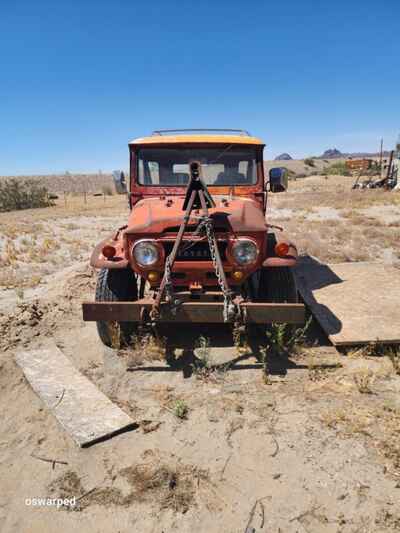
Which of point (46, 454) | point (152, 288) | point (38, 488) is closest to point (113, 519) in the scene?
point (38, 488)

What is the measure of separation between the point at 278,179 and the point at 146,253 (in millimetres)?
2163

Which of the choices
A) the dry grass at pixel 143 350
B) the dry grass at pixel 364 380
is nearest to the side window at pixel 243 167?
the dry grass at pixel 143 350

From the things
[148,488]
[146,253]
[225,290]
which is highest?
[146,253]

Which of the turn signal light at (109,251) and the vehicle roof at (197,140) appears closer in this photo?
the turn signal light at (109,251)

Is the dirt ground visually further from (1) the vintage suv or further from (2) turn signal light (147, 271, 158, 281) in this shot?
(2) turn signal light (147, 271, 158, 281)

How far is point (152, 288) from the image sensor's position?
4043mm

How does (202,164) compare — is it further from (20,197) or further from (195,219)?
(20,197)

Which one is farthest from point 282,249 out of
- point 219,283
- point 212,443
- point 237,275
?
point 212,443

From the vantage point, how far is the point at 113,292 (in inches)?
165

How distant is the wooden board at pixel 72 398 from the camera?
2971mm

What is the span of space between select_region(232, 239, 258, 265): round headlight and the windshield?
4.62ft

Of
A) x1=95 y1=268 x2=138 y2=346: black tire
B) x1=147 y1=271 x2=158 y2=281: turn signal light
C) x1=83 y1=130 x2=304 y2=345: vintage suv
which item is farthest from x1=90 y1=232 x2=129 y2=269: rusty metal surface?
x1=147 y1=271 x2=158 y2=281: turn signal light

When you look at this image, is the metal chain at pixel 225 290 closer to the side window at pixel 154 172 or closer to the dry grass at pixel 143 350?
the dry grass at pixel 143 350

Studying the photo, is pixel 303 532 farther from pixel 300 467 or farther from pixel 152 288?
pixel 152 288
